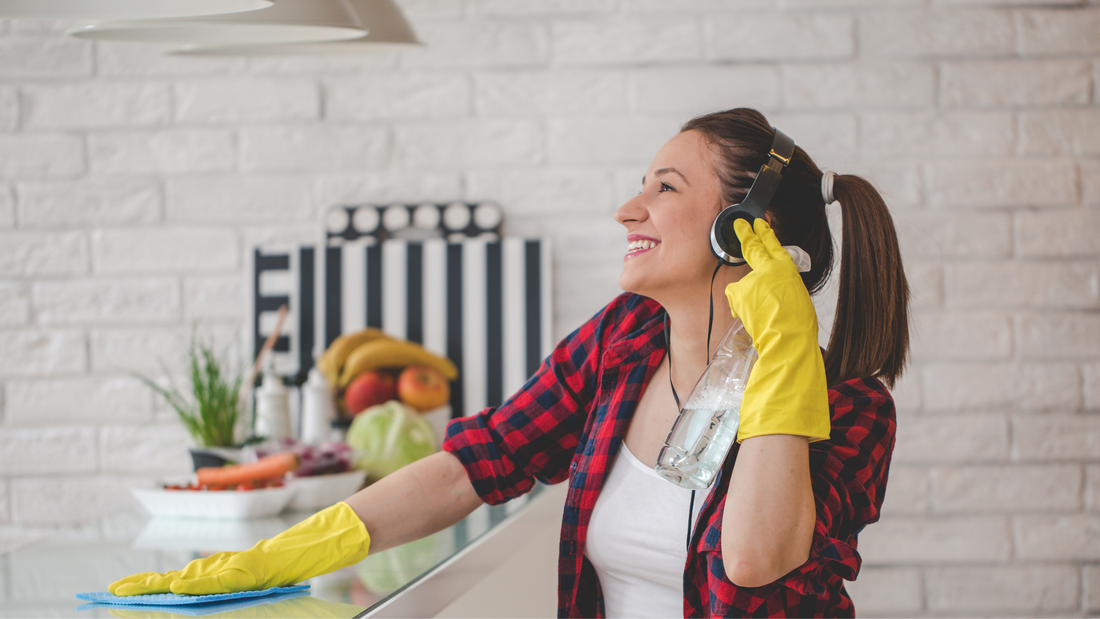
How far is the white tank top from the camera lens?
3.51 ft

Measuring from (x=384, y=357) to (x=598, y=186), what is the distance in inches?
25.7

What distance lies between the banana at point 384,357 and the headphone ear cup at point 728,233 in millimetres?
1029

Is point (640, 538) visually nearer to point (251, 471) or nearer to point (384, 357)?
point (251, 471)

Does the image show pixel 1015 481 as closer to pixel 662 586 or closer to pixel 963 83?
pixel 963 83

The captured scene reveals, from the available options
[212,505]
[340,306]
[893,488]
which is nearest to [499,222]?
[340,306]

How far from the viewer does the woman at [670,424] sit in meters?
0.90

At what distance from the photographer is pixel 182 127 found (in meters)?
2.10

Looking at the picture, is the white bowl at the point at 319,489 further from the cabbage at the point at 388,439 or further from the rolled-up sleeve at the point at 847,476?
the rolled-up sleeve at the point at 847,476

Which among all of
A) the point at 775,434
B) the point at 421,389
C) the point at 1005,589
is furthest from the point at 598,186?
the point at 1005,589

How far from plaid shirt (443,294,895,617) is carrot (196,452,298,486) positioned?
1.40ft

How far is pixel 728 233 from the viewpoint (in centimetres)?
105

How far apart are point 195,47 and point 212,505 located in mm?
725

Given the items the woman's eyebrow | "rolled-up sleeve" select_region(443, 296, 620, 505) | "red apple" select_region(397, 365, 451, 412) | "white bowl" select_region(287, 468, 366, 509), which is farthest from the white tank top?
"red apple" select_region(397, 365, 451, 412)

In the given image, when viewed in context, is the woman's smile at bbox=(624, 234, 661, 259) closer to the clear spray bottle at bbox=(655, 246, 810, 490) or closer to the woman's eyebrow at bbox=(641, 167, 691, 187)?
the woman's eyebrow at bbox=(641, 167, 691, 187)
